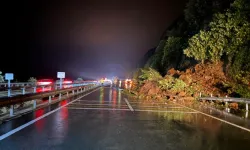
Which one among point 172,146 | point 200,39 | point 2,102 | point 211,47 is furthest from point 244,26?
point 2,102

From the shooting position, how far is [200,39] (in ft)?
81.8

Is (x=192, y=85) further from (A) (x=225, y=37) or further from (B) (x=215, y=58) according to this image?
(A) (x=225, y=37)

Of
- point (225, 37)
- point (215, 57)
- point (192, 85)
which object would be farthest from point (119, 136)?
point (215, 57)

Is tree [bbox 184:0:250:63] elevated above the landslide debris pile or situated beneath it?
elevated above

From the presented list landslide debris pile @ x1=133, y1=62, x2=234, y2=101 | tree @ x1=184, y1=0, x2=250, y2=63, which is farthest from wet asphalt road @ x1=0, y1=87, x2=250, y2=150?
landslide debris pile @ x1=133, y1=62, x2=234, y2=101

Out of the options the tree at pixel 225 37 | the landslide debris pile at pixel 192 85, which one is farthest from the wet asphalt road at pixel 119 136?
the landslide debris pile at pixel 192 85

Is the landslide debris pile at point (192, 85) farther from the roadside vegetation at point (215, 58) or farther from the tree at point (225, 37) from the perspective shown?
the tree at point (225, 37)

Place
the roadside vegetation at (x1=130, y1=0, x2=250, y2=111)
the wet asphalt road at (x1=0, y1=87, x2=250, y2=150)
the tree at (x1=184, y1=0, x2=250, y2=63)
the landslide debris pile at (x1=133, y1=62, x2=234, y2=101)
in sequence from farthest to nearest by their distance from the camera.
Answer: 1. the landslide debris pile at (x1=133, y1=62, x2=234, y2=101)
2. the tree at (x1=184, y1=0, x2=250, y2=63)
3. the roadside vegetation at (x1=130, y1=0, x2=250, y2=111)
4. the wet asphalt road at (x1=0, y1=87, x2=250, y2=150)

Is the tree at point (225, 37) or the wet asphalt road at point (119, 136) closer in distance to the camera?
the wet asphalt road at point (119, 136)

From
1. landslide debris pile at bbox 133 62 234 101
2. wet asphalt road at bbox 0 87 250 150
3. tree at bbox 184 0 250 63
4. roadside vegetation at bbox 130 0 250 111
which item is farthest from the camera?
landslide debris pile at bbox 133 62 234 101

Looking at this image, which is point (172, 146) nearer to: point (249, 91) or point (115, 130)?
point (115, 130)

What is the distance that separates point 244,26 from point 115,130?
15.3 metres

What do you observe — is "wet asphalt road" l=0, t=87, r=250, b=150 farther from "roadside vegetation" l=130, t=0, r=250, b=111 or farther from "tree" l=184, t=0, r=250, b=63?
"tree" l=184, t=0, r=250, b=63

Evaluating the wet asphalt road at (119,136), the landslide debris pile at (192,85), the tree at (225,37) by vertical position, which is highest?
the tree at (225,37)
